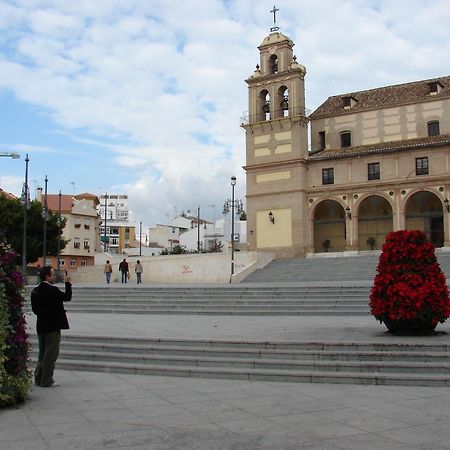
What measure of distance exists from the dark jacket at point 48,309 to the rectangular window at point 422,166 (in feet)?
121

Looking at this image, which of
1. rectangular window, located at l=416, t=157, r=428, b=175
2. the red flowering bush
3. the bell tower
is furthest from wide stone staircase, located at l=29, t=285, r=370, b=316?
rectangular window, located at l=416, t=157, r=428, b=175

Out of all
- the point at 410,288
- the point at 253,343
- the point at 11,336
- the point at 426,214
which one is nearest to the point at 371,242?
the point at 426,214

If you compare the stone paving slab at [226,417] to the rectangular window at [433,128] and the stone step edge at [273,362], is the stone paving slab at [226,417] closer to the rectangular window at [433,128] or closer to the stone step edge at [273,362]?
the stone step edge at [273,362]

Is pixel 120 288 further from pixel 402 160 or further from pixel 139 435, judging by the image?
pixel 402 160

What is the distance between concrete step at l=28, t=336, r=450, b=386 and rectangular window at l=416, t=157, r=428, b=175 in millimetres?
33919

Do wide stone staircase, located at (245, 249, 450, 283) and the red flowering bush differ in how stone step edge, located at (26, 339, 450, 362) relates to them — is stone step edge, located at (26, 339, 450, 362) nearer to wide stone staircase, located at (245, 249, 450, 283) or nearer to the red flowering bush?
the red flowering bush

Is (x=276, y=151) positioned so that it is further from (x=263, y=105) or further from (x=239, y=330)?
(x=239, y=330)

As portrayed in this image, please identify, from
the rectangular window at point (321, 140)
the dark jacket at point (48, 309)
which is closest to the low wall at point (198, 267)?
the rectangular window at point (321, 140)

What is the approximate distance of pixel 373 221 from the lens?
4475 centimetres

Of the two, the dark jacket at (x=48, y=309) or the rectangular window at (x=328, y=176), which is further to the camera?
the rectangular window at (x=328, y=176)

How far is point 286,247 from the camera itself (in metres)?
44.3

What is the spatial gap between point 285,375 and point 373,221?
1468 inches

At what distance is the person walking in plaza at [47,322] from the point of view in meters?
8.34

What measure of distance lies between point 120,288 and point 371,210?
2600 cm
